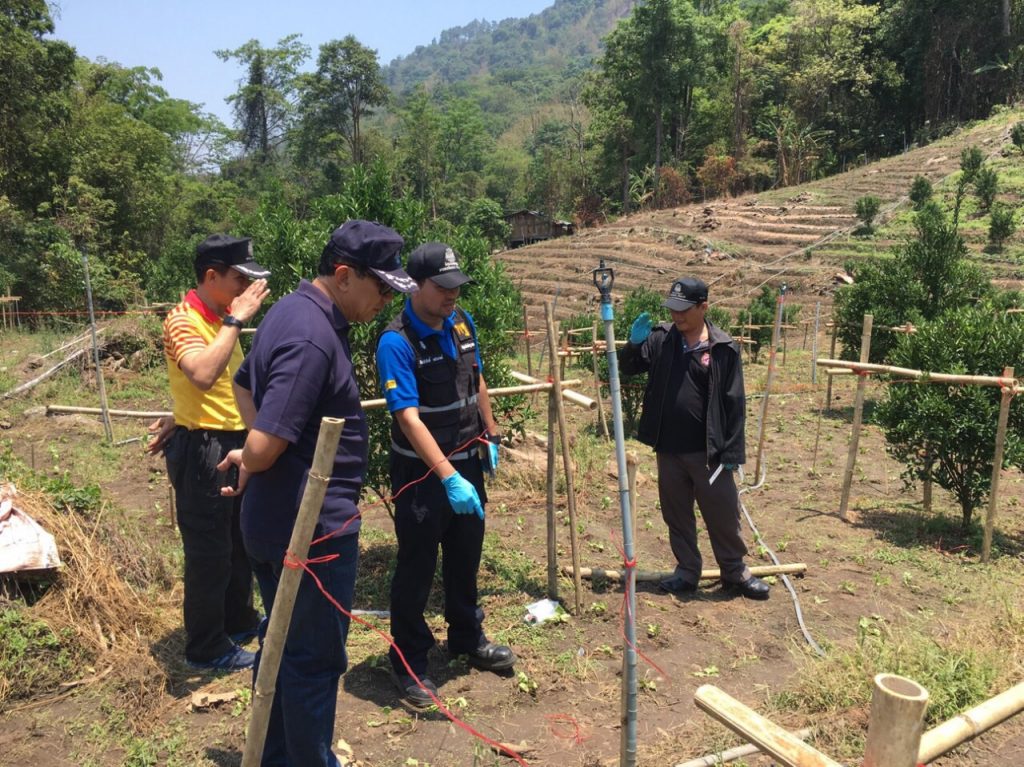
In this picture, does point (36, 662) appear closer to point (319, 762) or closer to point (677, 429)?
point (319, 762)

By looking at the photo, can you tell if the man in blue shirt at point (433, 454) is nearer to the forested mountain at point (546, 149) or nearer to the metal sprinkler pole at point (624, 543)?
the metal sprinkler pole at point (624, 543)

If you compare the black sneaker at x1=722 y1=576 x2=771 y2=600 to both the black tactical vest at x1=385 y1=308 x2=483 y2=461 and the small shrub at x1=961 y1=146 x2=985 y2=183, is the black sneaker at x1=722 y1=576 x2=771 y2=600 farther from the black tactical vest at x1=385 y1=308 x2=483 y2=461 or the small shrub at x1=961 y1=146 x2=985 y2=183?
the small shrub at x1=961 y1=146 x2=985 y2=183

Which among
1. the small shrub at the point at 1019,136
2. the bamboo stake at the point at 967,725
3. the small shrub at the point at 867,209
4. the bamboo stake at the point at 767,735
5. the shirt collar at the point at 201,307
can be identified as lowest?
the bamboo stake at the point at 967,725

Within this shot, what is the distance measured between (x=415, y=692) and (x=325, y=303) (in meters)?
2.06

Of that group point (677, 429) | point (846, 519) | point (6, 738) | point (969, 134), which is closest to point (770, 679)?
point (677, 429)

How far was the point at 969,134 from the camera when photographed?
35.2 meters

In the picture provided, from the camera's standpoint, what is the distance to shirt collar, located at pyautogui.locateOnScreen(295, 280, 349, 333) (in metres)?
2.28

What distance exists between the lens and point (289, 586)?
1939 mm

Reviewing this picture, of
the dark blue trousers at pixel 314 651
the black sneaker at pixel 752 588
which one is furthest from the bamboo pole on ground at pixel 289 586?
the black sneaker at pixel 752 588

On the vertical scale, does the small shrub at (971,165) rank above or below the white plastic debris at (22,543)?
above

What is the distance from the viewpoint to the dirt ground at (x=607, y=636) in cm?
311

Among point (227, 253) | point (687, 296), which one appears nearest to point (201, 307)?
point (227, 253)

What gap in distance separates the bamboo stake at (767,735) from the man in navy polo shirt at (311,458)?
1.19 metres

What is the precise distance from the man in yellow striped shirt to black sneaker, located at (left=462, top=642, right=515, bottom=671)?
3.94 ft
